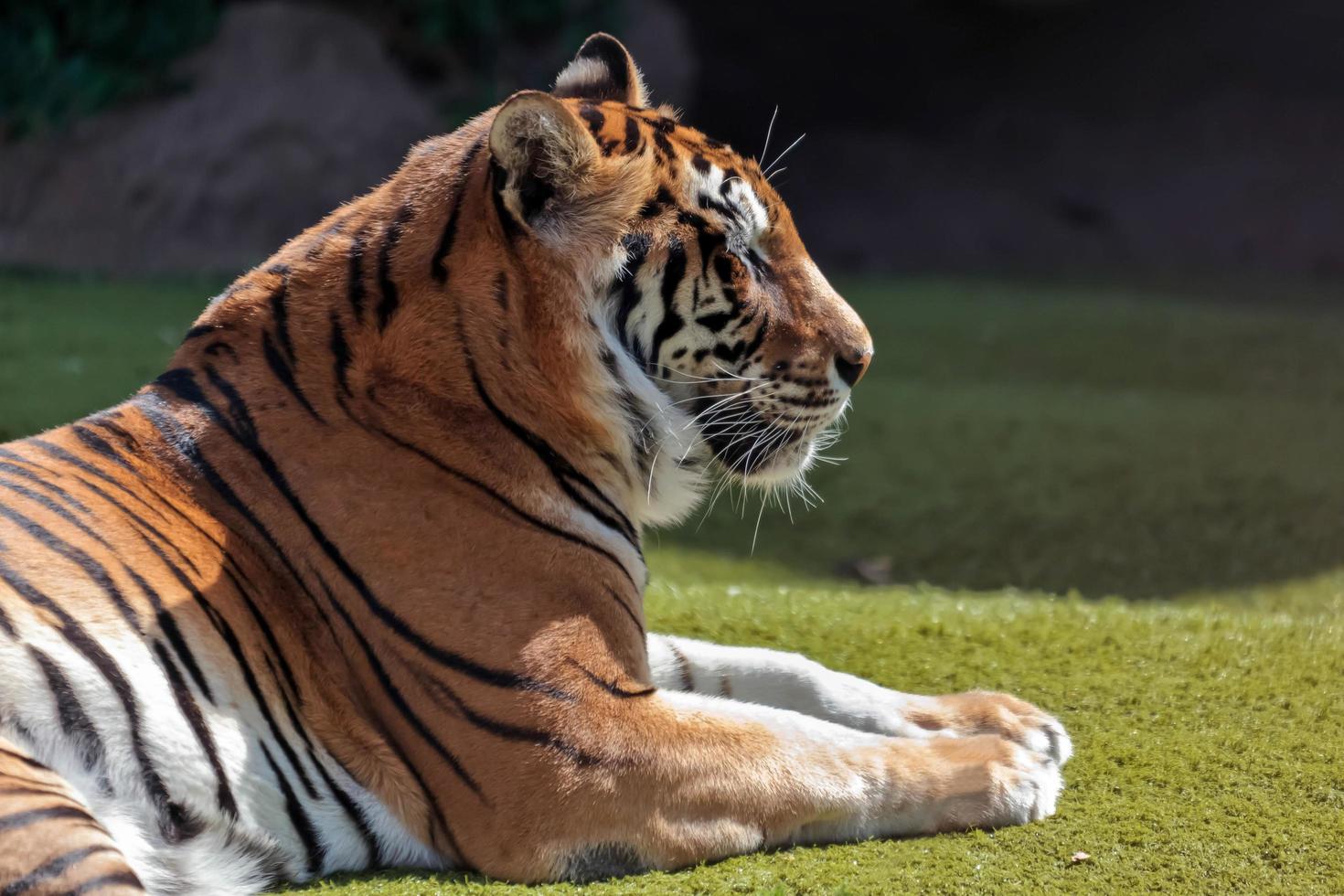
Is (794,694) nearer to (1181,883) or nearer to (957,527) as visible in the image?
(1181,883)

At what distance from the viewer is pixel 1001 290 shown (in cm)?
742

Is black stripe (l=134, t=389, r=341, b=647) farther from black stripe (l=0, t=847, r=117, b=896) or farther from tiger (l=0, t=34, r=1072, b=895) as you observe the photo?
black stripe (l=0, t=847, r=117, b=896)

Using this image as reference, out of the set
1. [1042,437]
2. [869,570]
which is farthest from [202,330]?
[1042,437]

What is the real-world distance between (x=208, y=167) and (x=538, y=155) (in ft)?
18.5

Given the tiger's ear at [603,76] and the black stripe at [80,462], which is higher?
the tiger's ear at [603,76]

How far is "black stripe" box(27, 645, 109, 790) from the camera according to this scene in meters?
1.67

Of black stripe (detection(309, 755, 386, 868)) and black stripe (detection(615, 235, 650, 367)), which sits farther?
black stripe (detection(615, 235, 650, 367))

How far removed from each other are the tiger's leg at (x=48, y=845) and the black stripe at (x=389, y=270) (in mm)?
767

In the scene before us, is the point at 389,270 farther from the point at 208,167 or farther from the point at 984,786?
the point at 208,167

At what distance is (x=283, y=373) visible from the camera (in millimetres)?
2012

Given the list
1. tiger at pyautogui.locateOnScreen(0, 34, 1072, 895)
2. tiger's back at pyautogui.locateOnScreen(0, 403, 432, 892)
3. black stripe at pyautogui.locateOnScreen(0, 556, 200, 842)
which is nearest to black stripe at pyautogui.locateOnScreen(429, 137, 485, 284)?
tiger at pyautogui.locateOnScreen(0, 34, 1072, 895)

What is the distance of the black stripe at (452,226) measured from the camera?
202 cm

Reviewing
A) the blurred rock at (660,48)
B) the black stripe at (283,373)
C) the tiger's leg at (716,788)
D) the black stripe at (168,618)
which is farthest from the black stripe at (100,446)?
the blurred rock at (660,48)

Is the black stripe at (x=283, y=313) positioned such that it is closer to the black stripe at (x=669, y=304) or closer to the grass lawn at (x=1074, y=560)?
the black stripe at (x=669, y=304)
